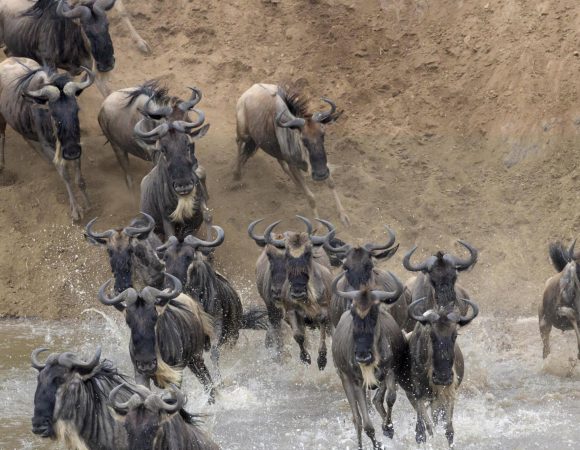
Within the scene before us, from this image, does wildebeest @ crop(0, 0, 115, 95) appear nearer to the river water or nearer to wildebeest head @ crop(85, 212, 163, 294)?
the river water

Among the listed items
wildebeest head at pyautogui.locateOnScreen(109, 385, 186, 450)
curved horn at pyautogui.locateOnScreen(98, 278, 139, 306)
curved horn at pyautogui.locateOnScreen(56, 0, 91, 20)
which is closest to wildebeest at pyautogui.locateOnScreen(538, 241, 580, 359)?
curved horn at pyautogui.locateOnScreen(98, 278, 139, 306)

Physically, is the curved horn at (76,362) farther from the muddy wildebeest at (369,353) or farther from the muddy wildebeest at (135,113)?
the muddy wildebeest at (135,113)

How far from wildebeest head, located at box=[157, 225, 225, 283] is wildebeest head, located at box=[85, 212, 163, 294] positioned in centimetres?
24

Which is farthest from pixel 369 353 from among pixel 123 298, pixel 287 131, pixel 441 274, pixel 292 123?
pixel 287 131

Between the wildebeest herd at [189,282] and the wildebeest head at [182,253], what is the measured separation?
0.02 m

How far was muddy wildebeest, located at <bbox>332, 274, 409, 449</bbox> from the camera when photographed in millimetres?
11773

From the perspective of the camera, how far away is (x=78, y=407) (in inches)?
393

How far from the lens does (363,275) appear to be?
13156 millimetres

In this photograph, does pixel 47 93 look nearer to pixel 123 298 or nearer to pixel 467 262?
pixel 123 298

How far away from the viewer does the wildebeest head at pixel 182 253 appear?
1386cm

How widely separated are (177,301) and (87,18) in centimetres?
656

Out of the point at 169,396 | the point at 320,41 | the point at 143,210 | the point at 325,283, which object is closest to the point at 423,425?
the point at 325,283

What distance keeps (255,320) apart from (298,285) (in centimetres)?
141

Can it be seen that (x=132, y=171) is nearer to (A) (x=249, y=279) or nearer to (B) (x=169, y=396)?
(A) (x=249, y=279)
